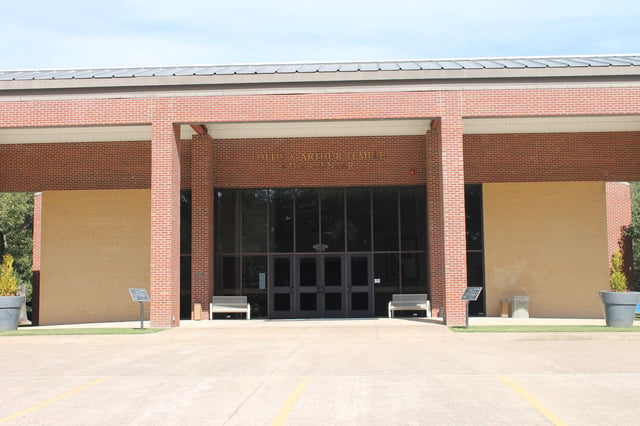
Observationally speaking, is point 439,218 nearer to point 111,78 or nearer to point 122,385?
point 111,78

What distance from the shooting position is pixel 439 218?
21797 millimetres

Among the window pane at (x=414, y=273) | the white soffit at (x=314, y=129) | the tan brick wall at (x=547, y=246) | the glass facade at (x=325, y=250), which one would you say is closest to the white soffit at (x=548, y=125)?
the white soffit at (x=314, y=129)

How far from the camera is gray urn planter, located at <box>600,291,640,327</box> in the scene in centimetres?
1633

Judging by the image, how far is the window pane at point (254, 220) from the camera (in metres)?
23.2

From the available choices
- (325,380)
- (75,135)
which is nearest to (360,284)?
(75,135)

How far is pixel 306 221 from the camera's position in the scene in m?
23.2

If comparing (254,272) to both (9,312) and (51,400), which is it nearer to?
(9,312)

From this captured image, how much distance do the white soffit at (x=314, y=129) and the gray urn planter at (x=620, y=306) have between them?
8.07 meters

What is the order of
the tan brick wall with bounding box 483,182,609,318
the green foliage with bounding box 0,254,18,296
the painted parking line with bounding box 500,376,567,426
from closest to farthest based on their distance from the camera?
the painted parking line with bounding box 500,376,567,426 → the green foliage with bounding box 0,254,18,296 → the tan brick wall with bounding box 483,182,609,318

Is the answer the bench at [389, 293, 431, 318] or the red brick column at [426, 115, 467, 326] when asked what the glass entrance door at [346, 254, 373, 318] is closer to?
the bench at [389, 293, 431, 318]

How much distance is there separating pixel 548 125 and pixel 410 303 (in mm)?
7571

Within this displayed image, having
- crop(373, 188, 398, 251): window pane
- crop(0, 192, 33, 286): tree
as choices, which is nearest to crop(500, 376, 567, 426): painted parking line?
crop(373, 188, 398, 251): window pane

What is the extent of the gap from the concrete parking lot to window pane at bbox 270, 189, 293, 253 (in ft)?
26.3


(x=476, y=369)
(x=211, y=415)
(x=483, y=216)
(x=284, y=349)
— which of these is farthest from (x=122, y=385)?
(x=483, y=216)
